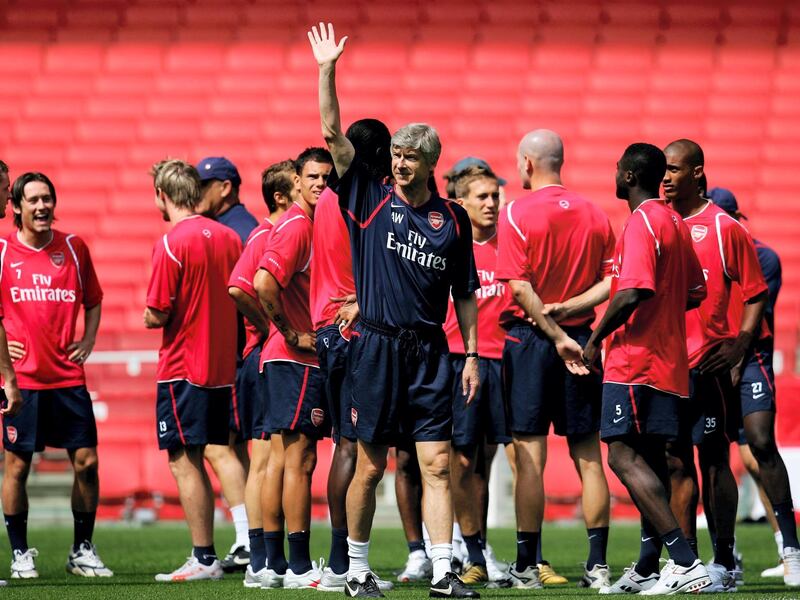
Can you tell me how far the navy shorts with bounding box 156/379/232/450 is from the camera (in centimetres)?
746

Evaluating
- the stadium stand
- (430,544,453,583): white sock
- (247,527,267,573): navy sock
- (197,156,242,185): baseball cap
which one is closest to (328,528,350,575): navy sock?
(247,527,267,573): navy sock

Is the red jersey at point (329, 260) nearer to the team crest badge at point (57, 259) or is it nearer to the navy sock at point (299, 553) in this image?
the navy sock at point (299, 553)

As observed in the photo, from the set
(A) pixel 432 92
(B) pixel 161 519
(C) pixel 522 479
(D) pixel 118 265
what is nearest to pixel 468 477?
(C) pixel 522 479

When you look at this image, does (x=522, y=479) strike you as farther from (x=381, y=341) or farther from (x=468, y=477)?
(x=381, y=341)

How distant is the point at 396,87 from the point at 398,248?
12.5 metres

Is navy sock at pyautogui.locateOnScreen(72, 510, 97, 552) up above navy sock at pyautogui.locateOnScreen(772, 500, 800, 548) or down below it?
below

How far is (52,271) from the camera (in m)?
7.94

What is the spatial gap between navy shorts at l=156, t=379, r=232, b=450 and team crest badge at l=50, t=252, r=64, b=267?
39.8 inches

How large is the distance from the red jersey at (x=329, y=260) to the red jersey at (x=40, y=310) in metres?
1.86

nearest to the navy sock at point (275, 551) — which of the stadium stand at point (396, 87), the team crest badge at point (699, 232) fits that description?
the team crest badge at point (699, 232)

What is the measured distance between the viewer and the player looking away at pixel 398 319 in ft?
19.4

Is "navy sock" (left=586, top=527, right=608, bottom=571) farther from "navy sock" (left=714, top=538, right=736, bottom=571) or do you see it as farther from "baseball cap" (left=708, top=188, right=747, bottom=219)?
"baseball cap" (left=708, top=188, right=747, bottom=219)

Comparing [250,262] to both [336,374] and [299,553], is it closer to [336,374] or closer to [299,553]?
[336,374]

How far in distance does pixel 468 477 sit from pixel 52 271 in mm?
2666
